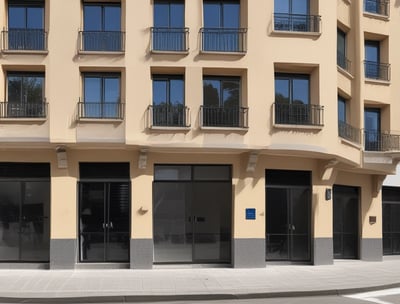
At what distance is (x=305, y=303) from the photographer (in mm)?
14305

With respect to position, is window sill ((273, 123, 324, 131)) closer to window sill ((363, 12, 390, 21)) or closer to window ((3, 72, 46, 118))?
window sill ((363, 12, 390, 21))

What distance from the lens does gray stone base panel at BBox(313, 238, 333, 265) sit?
2170 centimetres

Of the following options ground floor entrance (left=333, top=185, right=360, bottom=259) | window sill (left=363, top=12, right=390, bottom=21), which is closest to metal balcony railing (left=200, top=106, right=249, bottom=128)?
ground floor entrance (left=333, top=185, right=360, bottom=259)

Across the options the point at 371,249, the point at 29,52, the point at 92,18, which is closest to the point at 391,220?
the point at 371,249

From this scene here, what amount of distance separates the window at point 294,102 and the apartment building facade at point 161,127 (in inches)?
1.6

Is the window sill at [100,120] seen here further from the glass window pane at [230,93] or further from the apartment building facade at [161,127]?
the glass window pane at [230,93]

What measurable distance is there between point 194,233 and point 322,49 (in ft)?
25.4

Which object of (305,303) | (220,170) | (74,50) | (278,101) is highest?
(74,50)

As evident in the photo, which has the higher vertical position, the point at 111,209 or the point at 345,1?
the point at 345,1

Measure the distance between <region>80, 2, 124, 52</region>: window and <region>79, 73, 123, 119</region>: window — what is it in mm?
938

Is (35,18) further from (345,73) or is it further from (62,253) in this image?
(345,73)

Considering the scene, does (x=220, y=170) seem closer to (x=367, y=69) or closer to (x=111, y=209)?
(x=111, y=209)

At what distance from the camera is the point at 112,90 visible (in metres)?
20.6

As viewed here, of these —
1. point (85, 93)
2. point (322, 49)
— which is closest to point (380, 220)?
point (322, 49)
